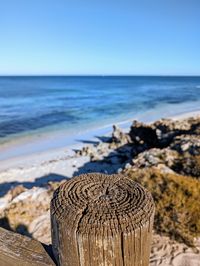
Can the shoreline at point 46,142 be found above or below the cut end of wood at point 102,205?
below

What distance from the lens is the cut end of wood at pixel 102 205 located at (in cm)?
94

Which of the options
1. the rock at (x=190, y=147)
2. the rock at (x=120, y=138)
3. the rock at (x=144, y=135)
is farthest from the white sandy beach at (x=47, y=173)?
the rock at (x=190, y=147)

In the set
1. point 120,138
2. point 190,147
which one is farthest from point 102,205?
point 120,138

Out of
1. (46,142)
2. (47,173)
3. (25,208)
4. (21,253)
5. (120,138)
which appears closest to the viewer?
(21,253)

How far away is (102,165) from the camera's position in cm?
942

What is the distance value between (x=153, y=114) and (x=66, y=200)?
73.8 ft

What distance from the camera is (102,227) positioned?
0.93 meters

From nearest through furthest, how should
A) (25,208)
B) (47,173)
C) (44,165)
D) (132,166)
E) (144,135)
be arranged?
(25,208) → (132,166) → (47,173) → (44,165) → (144,135)

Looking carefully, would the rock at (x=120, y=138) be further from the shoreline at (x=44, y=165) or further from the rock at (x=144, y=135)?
the shoreline at (x=44, y=165)

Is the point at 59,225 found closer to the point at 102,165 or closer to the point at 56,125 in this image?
the point at 102,165

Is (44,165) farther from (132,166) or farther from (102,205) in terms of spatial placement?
(102,205)

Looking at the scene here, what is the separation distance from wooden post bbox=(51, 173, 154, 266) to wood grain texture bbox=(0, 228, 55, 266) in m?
0.08

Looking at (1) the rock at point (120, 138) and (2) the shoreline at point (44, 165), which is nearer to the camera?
(2) the shoreline at point (44, 165)

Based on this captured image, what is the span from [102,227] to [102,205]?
110 millimetres
